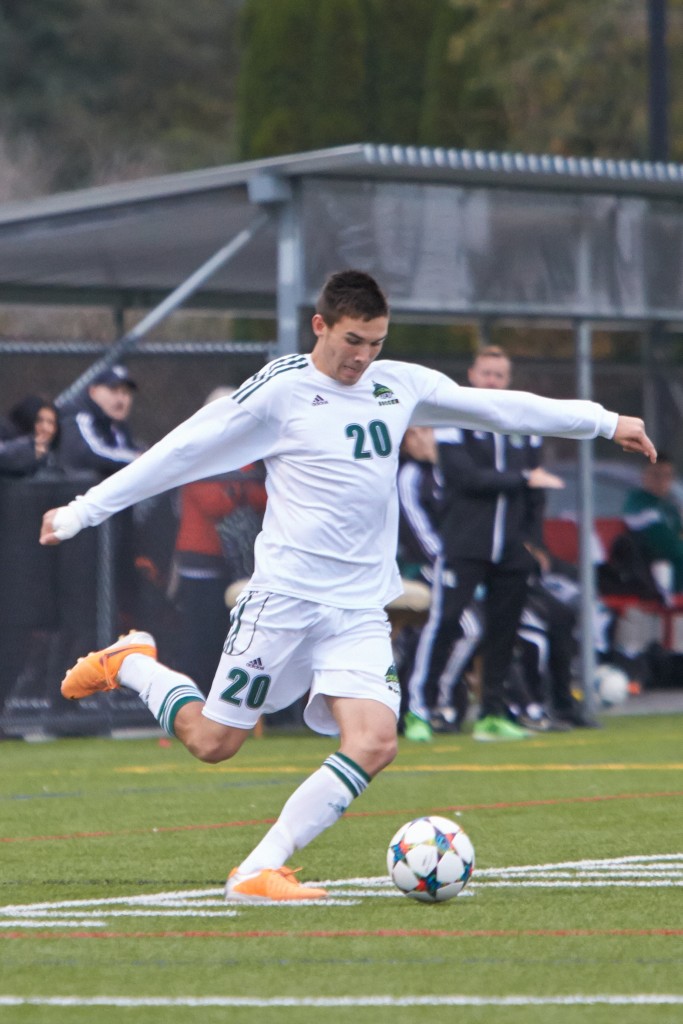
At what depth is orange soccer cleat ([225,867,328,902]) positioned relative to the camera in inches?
283

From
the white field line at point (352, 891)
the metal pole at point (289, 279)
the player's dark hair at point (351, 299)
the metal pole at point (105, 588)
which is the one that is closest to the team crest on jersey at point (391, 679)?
the white field line at point (352, 891)

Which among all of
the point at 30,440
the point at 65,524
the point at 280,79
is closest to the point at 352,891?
the point at 65,524

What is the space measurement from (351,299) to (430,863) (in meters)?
1.87

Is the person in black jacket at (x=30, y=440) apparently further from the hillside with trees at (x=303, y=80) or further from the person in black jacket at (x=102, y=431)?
the hillside with trees at (x=303, y=80)

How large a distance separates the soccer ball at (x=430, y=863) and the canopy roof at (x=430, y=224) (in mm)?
8026

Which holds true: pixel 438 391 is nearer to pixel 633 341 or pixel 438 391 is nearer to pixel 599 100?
pixel 633 341

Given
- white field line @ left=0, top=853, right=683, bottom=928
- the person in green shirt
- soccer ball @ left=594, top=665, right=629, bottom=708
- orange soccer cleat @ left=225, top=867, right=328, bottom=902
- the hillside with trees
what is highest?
the hillside with trees

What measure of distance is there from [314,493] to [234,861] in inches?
68.1

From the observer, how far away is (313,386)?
7551 mm

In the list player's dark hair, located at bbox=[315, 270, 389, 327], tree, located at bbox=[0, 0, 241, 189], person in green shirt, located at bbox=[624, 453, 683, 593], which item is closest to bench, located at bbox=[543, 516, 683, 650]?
person in green shirt, located at bbox=[624, 453, 683, 593]

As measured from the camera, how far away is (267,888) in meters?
7.20

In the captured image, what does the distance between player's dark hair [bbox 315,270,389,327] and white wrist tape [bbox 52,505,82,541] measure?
1091mm

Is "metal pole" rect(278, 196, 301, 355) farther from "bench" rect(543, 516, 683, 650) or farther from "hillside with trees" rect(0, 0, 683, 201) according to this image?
"hillside with trees" rect(0, 0, 683, 201)

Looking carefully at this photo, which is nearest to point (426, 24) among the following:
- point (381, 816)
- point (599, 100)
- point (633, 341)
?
point (599, 100)
